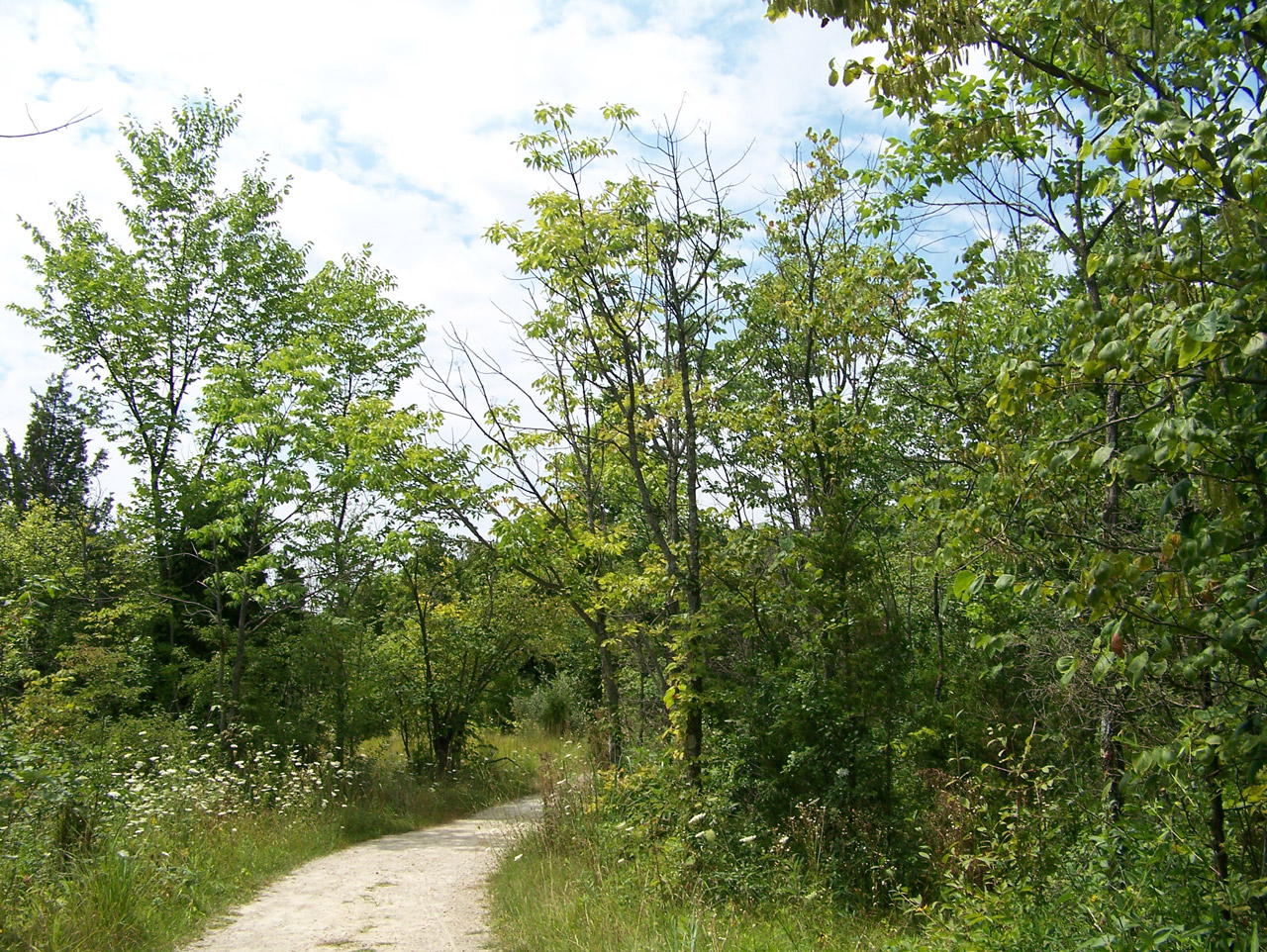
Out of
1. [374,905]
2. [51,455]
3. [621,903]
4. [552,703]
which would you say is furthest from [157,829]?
[51,455]

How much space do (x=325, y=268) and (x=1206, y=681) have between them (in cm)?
1909

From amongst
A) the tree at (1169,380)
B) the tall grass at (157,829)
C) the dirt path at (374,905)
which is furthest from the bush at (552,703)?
the tree at (1169,380)

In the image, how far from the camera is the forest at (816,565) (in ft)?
9.22

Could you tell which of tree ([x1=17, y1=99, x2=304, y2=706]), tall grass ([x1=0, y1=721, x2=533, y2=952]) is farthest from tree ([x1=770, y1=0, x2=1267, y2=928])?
tree ([x1=17, y1=99, x2=304, y2=706])

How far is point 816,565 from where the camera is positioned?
706 centimetres

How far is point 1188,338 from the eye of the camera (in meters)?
2.13

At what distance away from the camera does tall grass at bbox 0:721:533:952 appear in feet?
17.2

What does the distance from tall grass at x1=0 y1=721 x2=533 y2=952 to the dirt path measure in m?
0.34

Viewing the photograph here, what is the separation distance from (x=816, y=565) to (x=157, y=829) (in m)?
6.23

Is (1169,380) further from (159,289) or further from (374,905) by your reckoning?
(159,289)

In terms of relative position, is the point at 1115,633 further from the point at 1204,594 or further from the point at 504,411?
the point at 504,411

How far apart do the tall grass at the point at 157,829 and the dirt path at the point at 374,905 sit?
34 cm

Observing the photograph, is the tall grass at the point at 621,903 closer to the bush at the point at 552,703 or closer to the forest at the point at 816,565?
the forest at the point at 816,565

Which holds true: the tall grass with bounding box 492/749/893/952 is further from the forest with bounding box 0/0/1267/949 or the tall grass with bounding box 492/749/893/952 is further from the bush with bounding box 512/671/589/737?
the bush with bounding box 512/671/589/737
